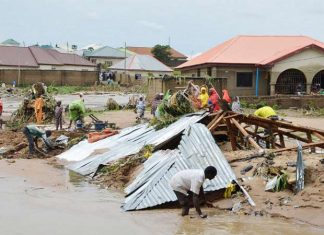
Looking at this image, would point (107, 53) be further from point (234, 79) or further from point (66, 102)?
point (234, 79)

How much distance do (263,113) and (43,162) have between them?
6289mm

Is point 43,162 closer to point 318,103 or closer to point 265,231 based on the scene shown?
point 265,231

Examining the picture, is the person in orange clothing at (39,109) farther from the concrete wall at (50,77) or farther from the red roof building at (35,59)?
the red roof building at (35,59)

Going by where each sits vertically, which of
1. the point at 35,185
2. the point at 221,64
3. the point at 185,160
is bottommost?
the point at 35,185

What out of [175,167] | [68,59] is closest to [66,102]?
[175,167]

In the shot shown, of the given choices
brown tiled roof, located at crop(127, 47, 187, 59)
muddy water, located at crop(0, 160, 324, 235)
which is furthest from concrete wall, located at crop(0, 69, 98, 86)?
muddy water, located at crop(0, 160, 324, 235)

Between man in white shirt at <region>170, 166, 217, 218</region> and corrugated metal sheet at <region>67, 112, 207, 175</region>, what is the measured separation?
361cm

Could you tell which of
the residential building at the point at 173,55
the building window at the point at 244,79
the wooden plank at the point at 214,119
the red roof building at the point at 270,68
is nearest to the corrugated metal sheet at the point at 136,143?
the wooden plank at the point at 214,119

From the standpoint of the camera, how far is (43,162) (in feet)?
53.1

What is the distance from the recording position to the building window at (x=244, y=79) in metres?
36.2

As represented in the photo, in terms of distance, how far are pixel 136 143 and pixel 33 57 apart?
2064 inches

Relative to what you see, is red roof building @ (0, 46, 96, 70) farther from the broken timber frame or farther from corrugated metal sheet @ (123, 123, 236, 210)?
corrugated metal sheet @ (123, 123, 236, 210)

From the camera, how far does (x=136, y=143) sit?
1507 centimetres

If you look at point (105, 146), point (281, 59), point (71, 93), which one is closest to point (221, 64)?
point (281, 59)
